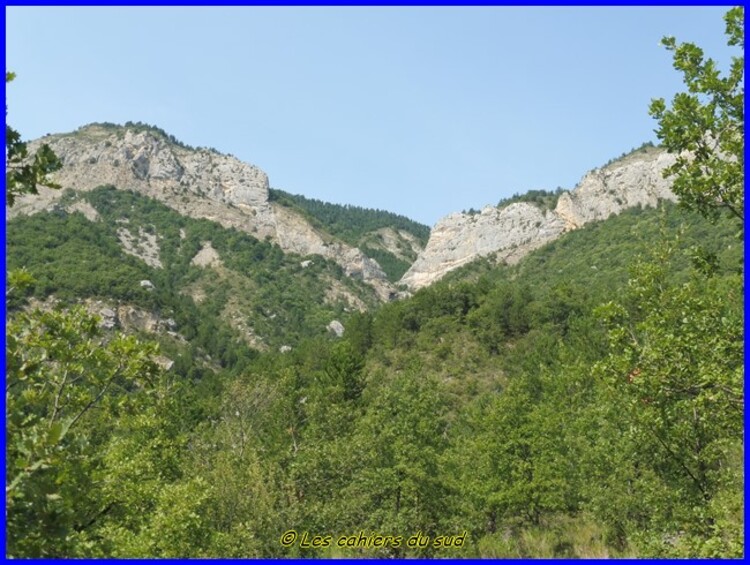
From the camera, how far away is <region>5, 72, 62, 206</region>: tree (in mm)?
8094

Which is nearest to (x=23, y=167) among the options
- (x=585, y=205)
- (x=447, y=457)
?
(x=447, y=457)

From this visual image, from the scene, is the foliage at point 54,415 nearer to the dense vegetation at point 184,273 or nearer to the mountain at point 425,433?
the mountain at point 425,433

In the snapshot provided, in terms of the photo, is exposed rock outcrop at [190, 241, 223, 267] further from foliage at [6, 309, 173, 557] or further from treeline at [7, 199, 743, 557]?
foliage at [6, 309, 173, 557]

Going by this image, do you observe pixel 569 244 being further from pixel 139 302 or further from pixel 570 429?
pixel 570 429

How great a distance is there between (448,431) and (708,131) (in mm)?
46272

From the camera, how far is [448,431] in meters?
55.5

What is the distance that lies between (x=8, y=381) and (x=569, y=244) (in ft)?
481

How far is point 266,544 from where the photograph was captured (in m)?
26.4

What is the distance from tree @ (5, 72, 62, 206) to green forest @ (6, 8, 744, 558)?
53 millimetres

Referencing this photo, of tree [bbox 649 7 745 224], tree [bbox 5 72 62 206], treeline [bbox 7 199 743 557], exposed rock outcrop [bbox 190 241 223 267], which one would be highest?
exposed rock outcrop [bbox 190 241 223 267]

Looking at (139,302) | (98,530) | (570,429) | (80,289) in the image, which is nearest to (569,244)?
(139,302)

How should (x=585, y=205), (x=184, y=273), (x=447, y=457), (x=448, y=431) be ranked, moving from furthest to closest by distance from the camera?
(x=585, y=205) < (x=184, y=273) < (x=448, y=431) < (x=447, y=457)

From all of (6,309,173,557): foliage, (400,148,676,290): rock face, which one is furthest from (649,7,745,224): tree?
(400,148,676,290): rock face

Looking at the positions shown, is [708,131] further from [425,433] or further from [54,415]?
[425,433]
